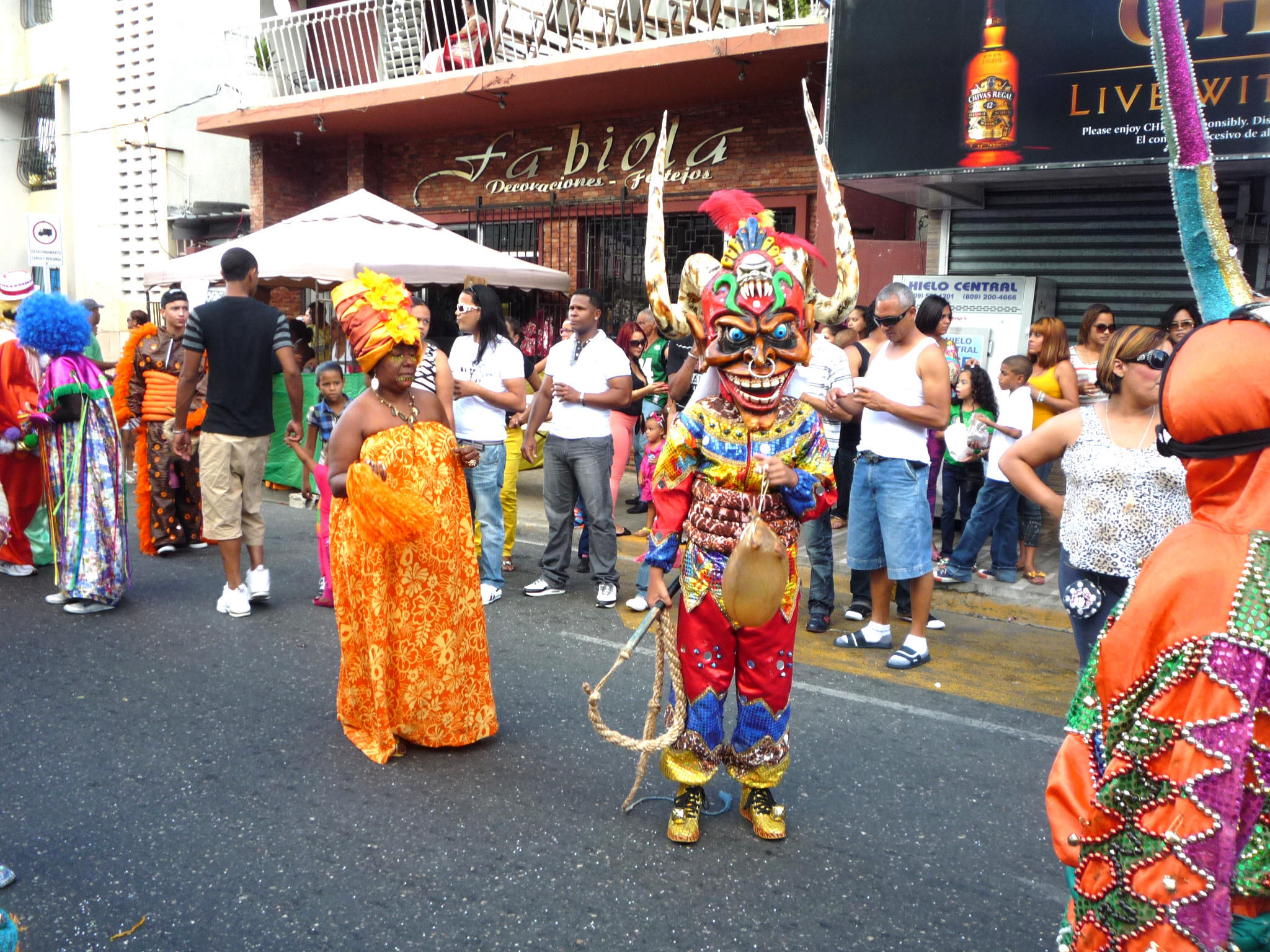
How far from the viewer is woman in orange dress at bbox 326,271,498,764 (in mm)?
4273

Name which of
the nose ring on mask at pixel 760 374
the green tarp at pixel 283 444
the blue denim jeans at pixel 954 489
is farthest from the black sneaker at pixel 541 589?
the green tarp at pixel 283 444

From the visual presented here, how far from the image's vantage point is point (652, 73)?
476 inches

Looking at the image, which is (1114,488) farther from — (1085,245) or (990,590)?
(1085,245)

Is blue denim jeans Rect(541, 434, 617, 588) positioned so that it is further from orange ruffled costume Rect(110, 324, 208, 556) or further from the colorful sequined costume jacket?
the colorful sequined costume jacket

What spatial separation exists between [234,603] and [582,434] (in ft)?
8.05

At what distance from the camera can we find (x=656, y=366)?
9.40 m

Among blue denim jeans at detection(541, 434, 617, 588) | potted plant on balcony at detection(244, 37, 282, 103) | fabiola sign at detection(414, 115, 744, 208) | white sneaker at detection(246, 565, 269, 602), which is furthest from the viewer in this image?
potted plant on balcony at detection(244, 37, 282, 103)

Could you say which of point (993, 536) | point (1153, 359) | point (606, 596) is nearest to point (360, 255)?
point (606, 596)

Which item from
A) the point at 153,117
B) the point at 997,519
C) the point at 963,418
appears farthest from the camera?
the point at 153,117

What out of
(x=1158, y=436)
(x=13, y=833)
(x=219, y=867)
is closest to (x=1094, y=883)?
(x=1158, y=436)

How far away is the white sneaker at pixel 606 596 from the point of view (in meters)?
6.91

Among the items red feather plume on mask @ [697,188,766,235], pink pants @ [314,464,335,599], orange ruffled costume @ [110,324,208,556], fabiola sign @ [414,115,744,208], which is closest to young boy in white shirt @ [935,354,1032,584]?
red feather plume on mask @ [697,188,766,235]

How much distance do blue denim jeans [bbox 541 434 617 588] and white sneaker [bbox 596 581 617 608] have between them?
1.4 inches

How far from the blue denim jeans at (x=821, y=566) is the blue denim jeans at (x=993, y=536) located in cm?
144
